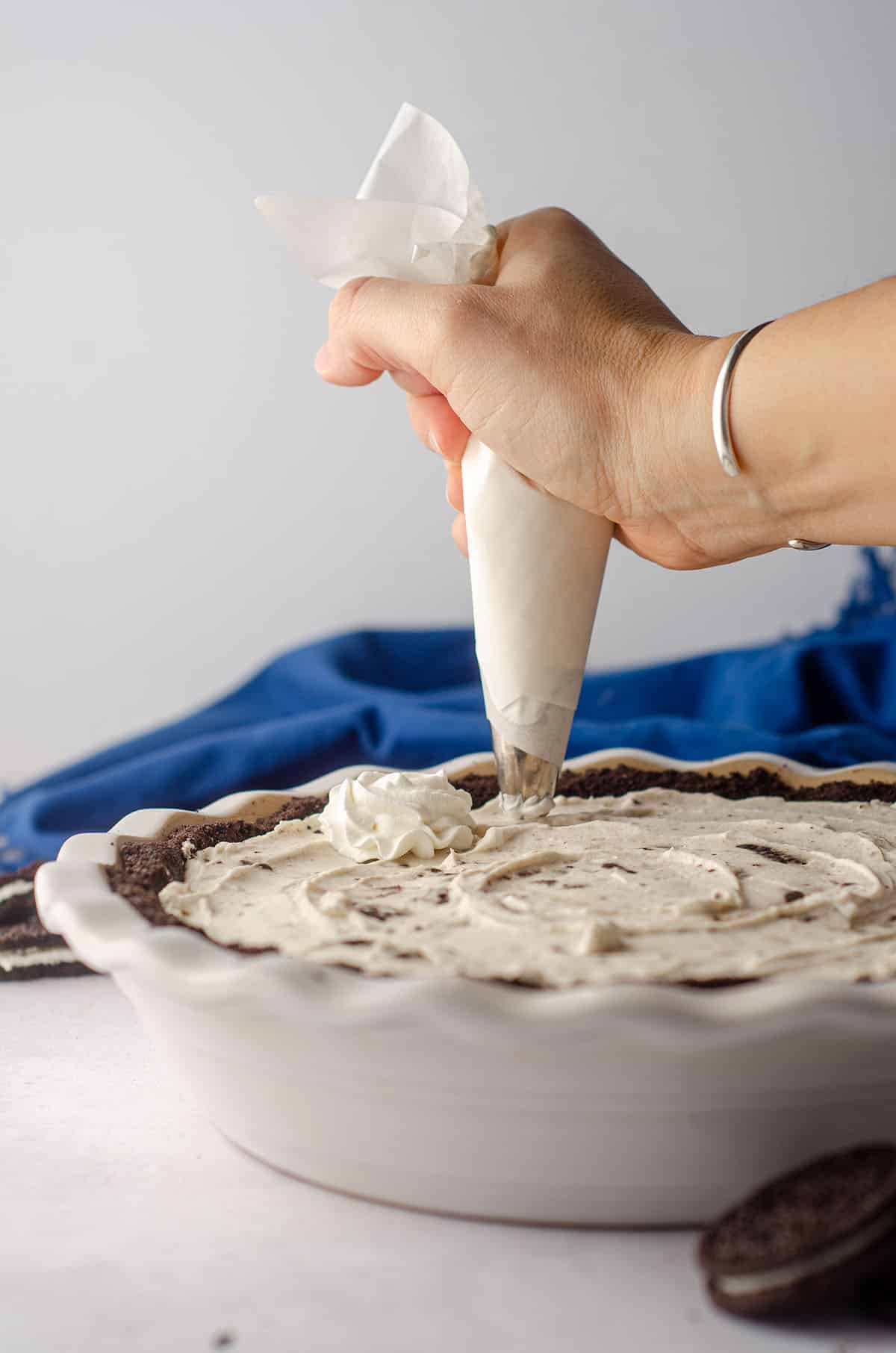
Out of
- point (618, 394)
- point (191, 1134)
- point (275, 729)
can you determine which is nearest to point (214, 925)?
point (191, 1134)

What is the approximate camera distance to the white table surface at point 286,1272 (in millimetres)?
892

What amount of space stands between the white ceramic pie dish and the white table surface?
0.04m

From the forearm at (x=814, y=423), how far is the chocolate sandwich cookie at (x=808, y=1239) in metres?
0.66

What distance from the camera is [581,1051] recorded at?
881mm

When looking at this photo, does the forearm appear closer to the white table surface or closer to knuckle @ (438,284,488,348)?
knuckle @ (438,284,488,348)

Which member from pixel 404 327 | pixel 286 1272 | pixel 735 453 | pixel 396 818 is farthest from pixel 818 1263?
pixel 404 327

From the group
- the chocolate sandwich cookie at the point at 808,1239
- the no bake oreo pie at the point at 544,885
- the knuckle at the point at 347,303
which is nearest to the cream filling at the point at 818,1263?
the chocolate sandwich cookie at the point at 808,1239

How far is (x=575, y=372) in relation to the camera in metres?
1.43

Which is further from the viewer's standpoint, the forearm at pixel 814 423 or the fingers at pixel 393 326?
the fingers at pixel 393 326

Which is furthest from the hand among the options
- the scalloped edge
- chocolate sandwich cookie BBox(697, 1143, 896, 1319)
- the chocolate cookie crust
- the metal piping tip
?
chocolate sandwich cookie BBox(697, 1143, 896, 1319)

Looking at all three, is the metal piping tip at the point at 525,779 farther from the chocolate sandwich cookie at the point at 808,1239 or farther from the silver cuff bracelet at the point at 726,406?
the chocolate sandwich cookie at the point at 808,1239

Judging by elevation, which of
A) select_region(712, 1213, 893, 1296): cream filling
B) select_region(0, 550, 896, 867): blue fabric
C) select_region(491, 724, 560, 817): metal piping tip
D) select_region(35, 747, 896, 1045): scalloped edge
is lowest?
select_region(0, 550, 896, 867): blue fabric

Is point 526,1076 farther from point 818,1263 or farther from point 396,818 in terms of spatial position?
point 396,818

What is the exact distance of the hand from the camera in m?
1.41
